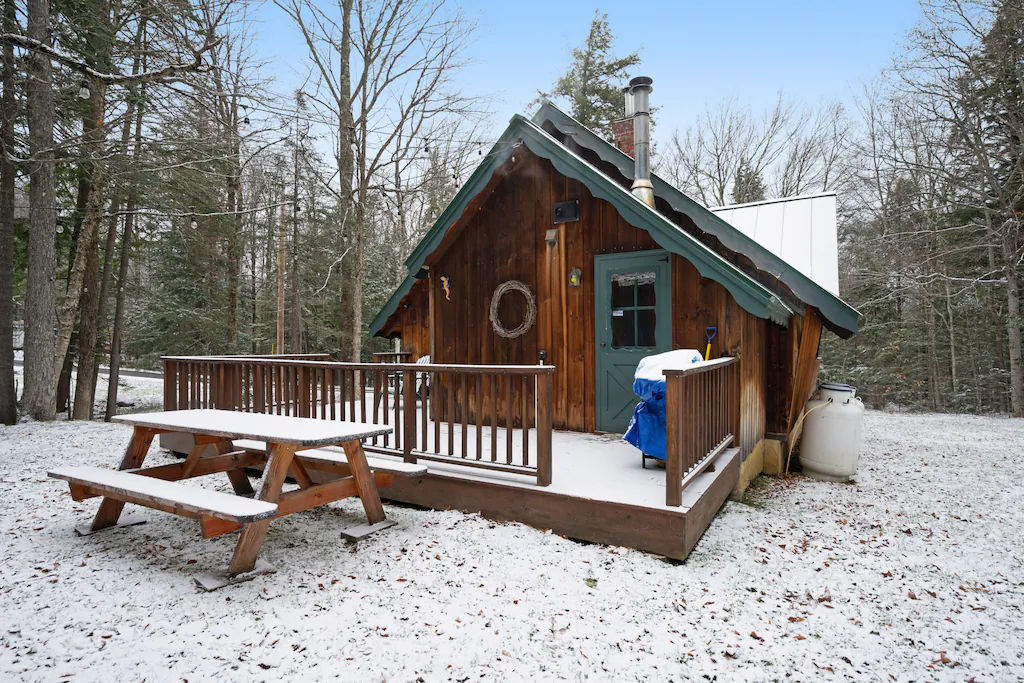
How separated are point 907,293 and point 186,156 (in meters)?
17.8

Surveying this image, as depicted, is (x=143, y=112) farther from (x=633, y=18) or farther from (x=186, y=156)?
(x=633, y=18)

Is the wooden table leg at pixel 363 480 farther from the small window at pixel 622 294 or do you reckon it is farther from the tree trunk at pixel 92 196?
the tree trunk at pixel 92 196

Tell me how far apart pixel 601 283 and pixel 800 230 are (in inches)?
121

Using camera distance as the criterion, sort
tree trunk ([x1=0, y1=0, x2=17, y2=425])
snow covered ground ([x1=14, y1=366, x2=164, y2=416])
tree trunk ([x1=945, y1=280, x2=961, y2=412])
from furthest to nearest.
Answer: snow covered ground ([x1=14, y1=366, x2=164, y2=416])
tree trunk ([x1=945, y1=280, x2=961, y2=412])
tree trunk ([x1=0, y1=0, x2=17, y2=425])

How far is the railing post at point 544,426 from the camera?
3.83 metres

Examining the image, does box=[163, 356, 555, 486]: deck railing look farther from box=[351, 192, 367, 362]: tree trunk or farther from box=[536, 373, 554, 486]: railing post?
box=[351, 192, 367, 362]: tree trunk

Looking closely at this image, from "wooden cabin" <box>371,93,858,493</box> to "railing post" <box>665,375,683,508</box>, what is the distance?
188 cm

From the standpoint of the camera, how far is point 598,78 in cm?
1967

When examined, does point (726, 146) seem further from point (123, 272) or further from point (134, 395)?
point (134, 395)

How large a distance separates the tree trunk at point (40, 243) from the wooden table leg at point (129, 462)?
693 centimetres

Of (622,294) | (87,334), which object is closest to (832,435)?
(622,294)

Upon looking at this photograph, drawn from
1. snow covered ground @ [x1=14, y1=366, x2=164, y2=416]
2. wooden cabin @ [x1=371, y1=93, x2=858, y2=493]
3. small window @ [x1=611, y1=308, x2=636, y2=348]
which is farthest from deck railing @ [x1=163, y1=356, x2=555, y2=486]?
snow covered ground @ [x1=14, y1=366, x2=164, y2=416]

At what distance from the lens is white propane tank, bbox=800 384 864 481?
20.1 ft

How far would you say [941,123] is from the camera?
13.4m
